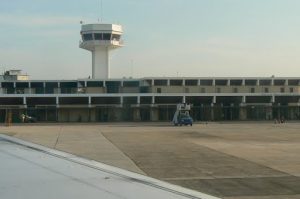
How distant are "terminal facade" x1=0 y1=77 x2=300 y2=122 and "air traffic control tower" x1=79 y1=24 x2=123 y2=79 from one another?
29.1ft

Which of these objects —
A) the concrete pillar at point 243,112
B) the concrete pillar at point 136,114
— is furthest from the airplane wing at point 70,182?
the concrete pillar at point 243,112

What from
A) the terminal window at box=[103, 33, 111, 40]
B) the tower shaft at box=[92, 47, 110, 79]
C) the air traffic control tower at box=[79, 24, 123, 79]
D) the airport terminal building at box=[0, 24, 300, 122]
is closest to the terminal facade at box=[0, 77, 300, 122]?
the airport terminal building at box=[0, 24, 300, 122]

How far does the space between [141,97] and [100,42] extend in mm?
22440

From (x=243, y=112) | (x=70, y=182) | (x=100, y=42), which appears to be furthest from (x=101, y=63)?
(x=70, y=182)

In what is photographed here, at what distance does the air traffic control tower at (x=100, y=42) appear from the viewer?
410 feet

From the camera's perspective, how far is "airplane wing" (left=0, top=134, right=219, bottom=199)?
6.24m

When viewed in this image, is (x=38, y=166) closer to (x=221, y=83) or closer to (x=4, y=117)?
(x=4, y=117)

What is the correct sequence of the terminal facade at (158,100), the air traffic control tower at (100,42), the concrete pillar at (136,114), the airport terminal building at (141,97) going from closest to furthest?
the terminal facade at (158,100)
the airport terminal building at (141,97)
the concrete pillar at (136,114)
the air traffic control tower at (100,42)

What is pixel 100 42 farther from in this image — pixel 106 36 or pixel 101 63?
pixel 101 63

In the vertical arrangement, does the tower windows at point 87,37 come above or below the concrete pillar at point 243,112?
above

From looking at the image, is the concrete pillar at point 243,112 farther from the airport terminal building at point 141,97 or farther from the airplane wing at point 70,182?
the airplane wing at point 70,182

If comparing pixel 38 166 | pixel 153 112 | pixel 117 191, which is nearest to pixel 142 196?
pixel 117 191

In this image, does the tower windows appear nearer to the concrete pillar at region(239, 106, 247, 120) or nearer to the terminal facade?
the terminal facade

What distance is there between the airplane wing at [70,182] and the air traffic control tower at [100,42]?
11689 centimetres
